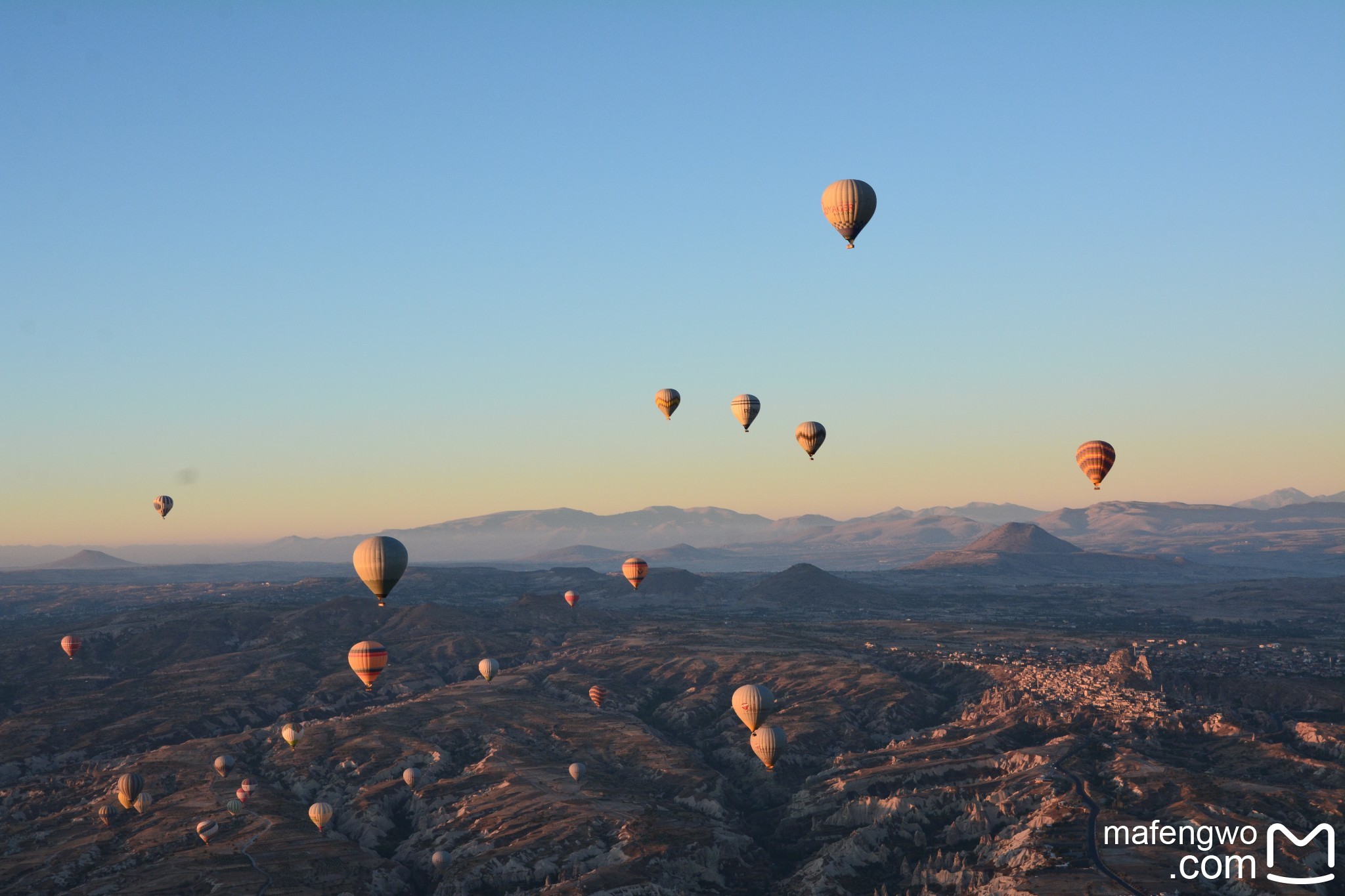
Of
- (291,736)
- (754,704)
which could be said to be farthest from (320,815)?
(754,704)

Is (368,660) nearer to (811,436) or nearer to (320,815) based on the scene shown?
(320,815)

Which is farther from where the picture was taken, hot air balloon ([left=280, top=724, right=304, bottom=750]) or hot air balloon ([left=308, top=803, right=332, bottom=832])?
hot air balloon ([left=280, top=724, right=304, bottom=750])

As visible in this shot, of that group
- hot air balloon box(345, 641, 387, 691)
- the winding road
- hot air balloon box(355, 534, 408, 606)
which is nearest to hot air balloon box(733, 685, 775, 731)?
the winding road

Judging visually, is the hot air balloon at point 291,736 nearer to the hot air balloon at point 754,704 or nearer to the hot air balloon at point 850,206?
the hot air balloon at point 754,704

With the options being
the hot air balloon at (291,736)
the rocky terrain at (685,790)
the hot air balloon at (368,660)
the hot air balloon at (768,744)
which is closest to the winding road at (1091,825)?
the rocky terrain at (685,790)

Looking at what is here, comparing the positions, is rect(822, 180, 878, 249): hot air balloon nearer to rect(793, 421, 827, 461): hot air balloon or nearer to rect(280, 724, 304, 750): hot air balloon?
rect(793, 421, 827, 461): hot air balloon

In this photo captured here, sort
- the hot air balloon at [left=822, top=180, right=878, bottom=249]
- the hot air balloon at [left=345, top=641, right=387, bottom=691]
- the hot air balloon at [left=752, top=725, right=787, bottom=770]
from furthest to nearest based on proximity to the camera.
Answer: the hot air balloon at [left=345, top=641, right=387, bottom=691] → the hot air balloon at [left=752, top=725, right=787, bottom=770] → the hot air balloon at [left=822, top=180, right=878, bottom=249]
